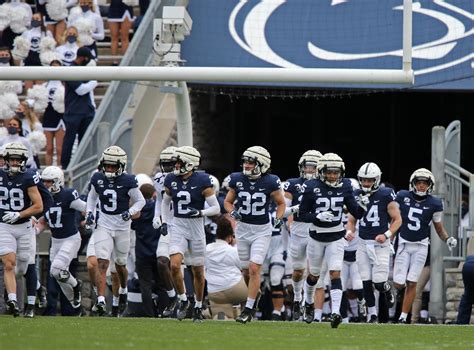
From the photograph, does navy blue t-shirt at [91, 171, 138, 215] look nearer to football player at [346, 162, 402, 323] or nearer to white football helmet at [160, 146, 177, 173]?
white football helmet at [160, 146, 177, 173]

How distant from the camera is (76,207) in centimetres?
1827

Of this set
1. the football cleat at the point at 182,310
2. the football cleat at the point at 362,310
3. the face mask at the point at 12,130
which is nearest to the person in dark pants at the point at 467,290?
the football cleat at the point at 362,310

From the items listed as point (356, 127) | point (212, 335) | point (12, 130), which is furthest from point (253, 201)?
point (356, 127)

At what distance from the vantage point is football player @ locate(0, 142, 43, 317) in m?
16.7

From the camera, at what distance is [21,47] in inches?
920

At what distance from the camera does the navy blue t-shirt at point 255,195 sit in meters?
16.9

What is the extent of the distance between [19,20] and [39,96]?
79.5 inches

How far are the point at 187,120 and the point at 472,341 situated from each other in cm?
610

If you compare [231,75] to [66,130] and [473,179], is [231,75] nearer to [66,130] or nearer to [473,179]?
[473,179]

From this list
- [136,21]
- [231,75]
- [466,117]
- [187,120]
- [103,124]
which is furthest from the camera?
[466,117]

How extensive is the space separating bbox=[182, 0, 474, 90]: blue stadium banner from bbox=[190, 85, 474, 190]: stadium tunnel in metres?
3.21

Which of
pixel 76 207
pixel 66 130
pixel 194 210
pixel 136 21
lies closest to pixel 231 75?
pixel 194 210

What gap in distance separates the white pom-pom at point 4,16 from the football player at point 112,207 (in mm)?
6942

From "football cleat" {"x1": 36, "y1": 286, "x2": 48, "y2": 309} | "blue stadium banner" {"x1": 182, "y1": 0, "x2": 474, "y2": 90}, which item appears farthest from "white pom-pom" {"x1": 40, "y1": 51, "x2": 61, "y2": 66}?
Answer: "football cleat" {"x1": 36, "y1": 286, "x2": 48, "y2": 309}
